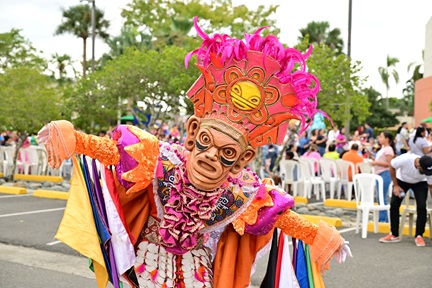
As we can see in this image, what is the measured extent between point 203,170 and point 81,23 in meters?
39.9

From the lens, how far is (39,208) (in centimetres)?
1212

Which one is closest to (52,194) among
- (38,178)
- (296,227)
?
(38,178)

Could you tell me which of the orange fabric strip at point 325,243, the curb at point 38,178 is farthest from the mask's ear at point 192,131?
the curb at point 38,178

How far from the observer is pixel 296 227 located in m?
3.91

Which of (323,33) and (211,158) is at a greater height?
(323,33)

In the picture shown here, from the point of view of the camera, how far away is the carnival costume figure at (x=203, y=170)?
354cm

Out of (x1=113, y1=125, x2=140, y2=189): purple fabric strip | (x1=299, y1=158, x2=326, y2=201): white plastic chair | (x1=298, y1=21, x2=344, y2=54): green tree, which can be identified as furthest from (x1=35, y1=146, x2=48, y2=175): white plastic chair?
(x1=298, y1=21, x2=344, y2=54): green tree

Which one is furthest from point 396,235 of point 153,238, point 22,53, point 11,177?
point 22,53

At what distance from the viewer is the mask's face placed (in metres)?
3.51

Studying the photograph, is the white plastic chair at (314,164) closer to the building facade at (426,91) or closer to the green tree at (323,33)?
the building facade at (426,91)

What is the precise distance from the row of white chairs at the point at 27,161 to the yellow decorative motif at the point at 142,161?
14554 millimetres

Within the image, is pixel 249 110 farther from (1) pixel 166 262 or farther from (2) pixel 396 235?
(2) pixel 396 235

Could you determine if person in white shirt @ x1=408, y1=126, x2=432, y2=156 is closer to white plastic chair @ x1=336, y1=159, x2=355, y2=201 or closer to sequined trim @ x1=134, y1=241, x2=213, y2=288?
white plastic chair @ x1=336, y1=159, x2=355, y2=201

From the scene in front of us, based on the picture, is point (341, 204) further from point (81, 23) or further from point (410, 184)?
point (81, 23)
